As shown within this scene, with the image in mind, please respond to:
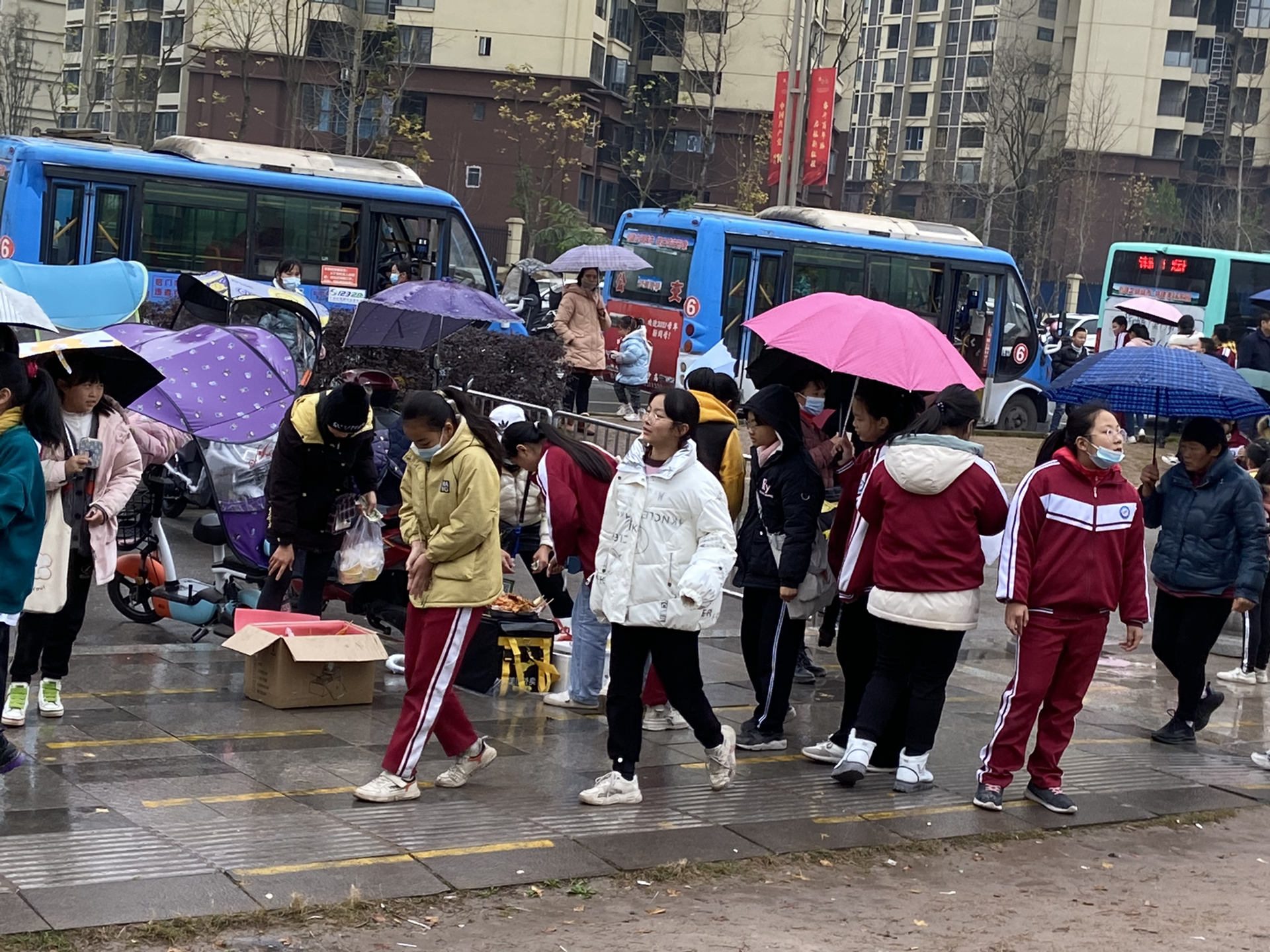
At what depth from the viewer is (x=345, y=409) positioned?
796 cm

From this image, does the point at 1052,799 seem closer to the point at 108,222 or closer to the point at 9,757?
the point at 9,757

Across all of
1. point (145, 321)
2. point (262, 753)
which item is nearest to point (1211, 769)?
point (262, 753)

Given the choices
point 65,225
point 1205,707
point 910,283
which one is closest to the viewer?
point 1205,707

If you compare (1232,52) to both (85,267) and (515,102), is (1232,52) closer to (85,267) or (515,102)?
(515,102)

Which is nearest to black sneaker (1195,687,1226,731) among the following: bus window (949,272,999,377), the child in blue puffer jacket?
the child in blue puffer jacket

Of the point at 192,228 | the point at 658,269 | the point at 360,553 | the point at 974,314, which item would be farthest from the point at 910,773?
the point at 974,314

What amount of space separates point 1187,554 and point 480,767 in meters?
3.98

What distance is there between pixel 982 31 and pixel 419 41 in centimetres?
3917

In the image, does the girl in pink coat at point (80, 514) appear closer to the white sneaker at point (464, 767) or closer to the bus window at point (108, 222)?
the white sneaker at point (464, 767)

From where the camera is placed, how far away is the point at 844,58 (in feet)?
218

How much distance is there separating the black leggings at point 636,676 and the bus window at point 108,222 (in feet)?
45.1

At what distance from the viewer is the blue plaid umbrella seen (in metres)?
7.77

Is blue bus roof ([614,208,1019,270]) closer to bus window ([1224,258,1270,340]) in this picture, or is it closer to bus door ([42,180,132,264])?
bus door ([42,180,132,264])

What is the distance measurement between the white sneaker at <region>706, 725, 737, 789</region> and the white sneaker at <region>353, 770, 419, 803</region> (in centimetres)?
127
